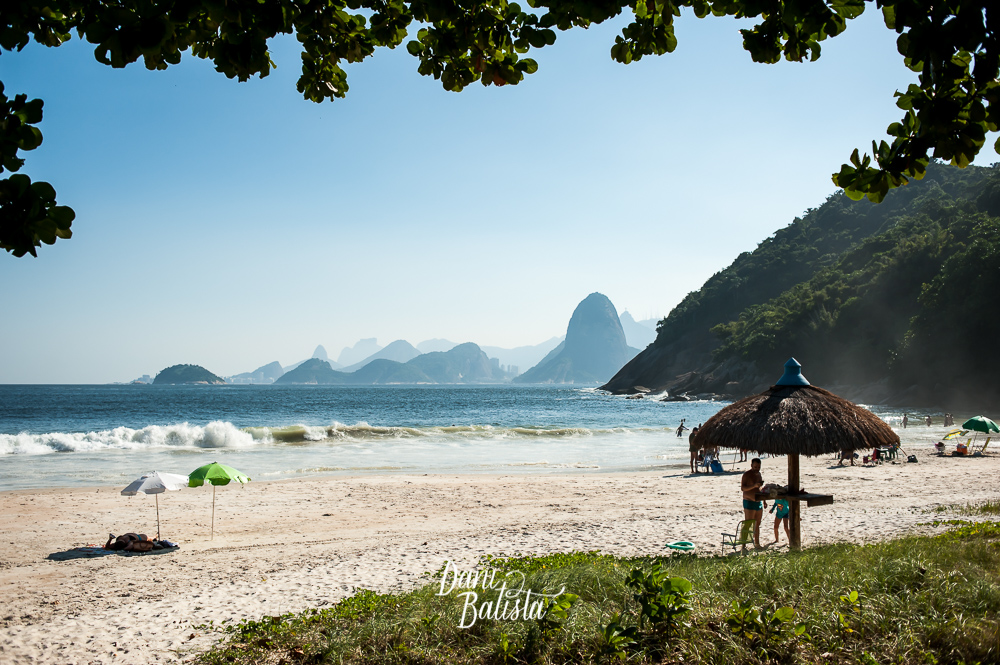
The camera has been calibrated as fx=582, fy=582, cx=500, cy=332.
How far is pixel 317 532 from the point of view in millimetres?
11344

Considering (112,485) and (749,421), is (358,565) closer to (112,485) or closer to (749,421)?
(749,421)

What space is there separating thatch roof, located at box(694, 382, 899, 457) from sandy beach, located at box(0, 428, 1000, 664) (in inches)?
68.4

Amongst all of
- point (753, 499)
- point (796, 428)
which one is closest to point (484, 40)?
point (796, 428)

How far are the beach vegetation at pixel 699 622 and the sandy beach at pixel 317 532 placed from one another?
1.52 m

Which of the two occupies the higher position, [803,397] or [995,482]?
[803,397]

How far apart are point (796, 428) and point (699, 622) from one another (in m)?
4.93

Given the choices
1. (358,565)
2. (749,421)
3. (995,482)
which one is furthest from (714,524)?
(995,482)

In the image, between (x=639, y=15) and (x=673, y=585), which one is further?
(x=673, y=585)

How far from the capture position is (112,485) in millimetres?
16922

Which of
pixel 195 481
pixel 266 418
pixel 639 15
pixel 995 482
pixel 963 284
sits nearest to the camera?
pixel 639 15

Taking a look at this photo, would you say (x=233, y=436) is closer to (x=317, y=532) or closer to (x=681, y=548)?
(x=317, y=532)

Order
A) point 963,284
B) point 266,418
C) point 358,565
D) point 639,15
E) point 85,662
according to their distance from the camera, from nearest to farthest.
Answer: point 639,15 → point 85,662 → point 358,565 → point 963,284 → point 266,418

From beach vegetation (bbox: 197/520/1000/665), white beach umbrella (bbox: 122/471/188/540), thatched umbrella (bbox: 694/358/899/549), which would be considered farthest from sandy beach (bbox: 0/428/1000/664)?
thatched umbrella (bbox: 694/358/899/549)

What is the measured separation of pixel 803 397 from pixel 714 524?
3566mm
